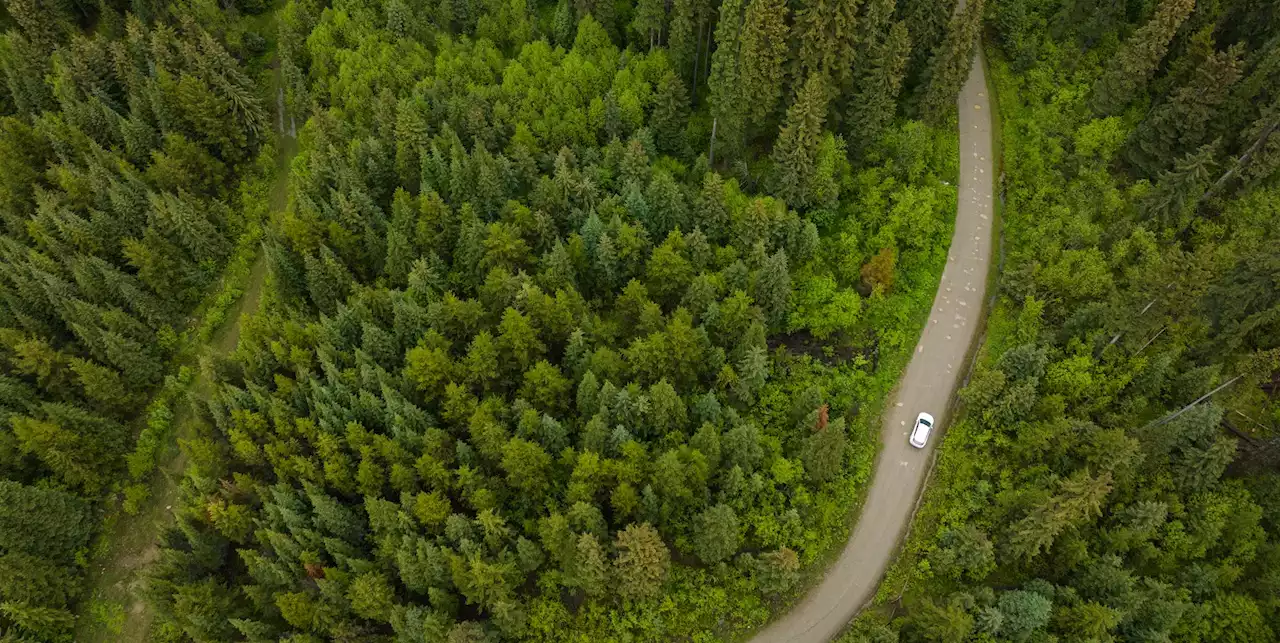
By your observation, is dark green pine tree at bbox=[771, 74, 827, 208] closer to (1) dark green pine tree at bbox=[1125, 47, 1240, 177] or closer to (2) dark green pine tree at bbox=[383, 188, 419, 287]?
(1) dark green pine tree at bbox=[1125, 47, 1240, 177]

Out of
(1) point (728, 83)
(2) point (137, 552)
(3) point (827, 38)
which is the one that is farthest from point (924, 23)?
(2) point (137, 552)

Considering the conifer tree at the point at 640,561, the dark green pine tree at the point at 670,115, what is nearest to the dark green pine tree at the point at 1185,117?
the dark green pine tree at the point at 670,115

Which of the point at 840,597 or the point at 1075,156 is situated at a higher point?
the point at 1075,156

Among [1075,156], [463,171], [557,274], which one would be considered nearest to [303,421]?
[557,274]

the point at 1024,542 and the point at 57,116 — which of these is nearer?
the point at 1024,542

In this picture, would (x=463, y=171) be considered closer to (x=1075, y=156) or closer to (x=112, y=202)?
(x=112, y=202)

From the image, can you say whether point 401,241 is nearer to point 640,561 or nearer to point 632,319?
point 632,319

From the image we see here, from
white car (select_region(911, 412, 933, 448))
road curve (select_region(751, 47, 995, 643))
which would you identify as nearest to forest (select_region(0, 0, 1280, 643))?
road curve (select_region(751, 47, 995, 643))
